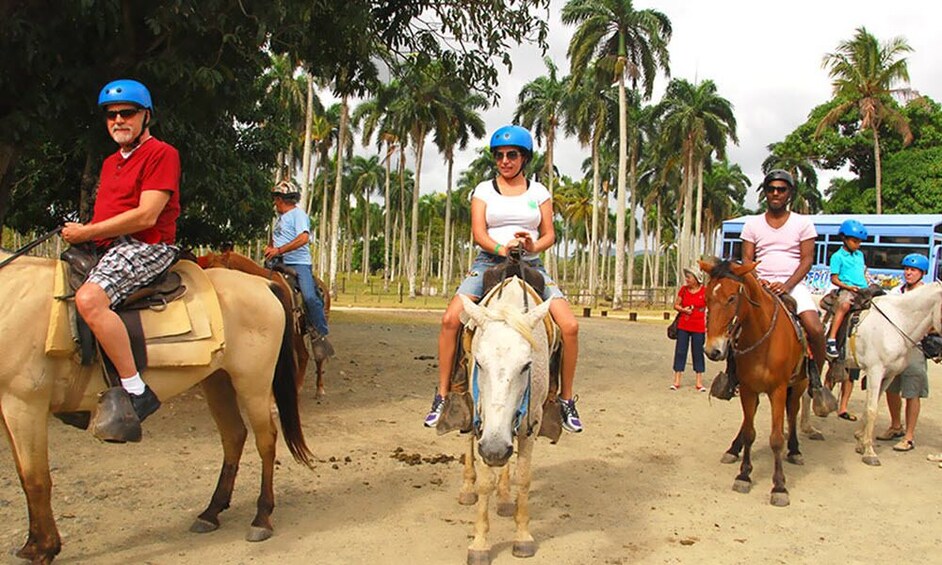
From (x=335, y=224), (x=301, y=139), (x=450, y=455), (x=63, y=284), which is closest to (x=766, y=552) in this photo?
(x=450, y=455)

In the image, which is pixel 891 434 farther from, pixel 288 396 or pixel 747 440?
pixel 288 396

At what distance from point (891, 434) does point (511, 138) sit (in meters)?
6.73

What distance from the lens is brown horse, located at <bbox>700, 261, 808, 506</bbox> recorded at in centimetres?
612

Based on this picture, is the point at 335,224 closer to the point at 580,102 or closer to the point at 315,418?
the point at 580,102

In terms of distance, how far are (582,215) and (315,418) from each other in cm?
6002

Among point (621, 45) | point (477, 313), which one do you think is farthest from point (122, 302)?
point (621, 45)

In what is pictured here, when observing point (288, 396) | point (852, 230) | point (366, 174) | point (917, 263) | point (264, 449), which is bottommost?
point (264, 449)

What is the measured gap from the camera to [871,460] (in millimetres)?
7473

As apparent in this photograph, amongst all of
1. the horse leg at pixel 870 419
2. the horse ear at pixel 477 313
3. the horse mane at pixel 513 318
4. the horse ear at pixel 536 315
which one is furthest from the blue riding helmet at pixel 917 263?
the horse ear at pixel 477 313

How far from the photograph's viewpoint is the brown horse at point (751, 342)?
20.1ft

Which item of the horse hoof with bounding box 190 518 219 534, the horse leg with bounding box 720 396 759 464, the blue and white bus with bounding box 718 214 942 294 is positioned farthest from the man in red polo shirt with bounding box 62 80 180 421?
the blue and white bus with bounding box 718 214 942 294

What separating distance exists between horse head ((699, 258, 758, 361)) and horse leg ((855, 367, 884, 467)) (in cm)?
257

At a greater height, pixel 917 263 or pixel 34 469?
pixel 917 263

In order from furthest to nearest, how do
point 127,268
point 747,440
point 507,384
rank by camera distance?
point 747,440, point 127,268, point 507,384
